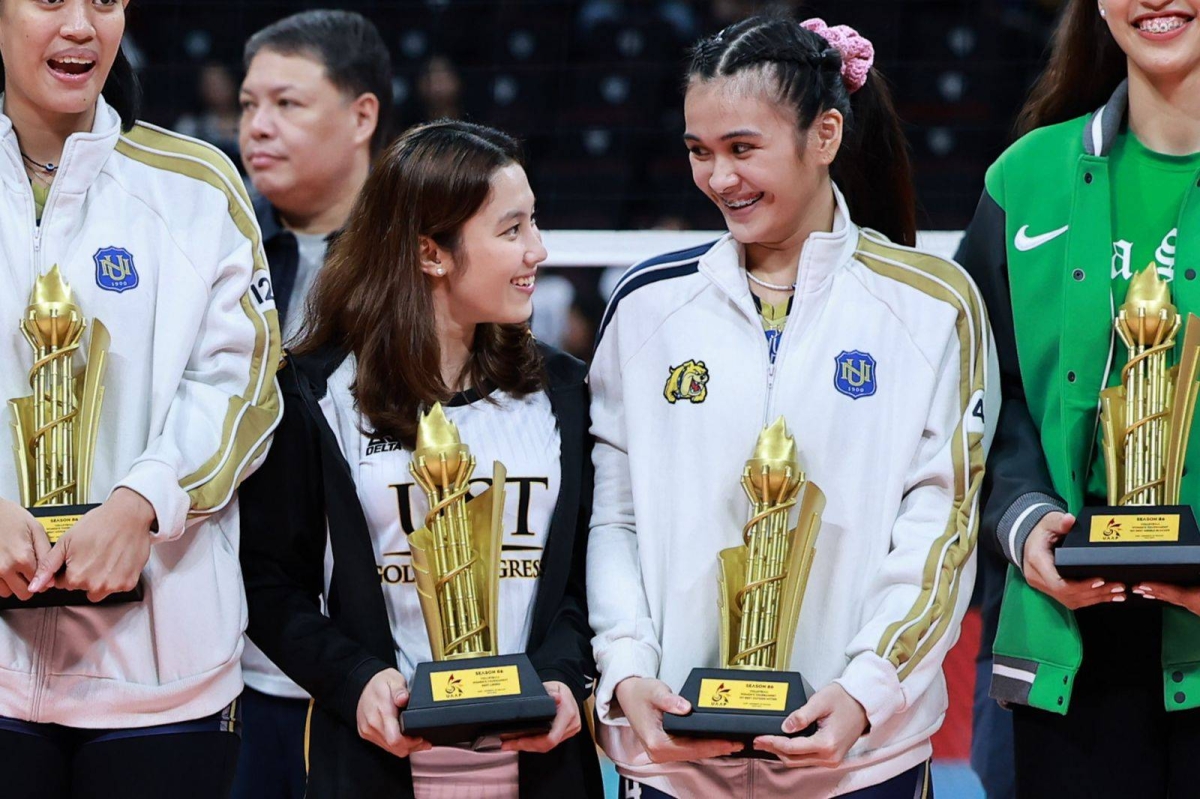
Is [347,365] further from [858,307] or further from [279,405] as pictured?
[858,307]

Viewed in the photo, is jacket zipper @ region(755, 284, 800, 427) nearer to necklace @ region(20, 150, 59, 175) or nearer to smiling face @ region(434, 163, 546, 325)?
smiling face @ region(434, 163, 546, 325)

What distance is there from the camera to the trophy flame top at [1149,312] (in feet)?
8.05

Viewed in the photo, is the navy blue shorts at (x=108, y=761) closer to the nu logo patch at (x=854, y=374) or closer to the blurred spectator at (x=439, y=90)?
the nu logo patch at (x=854, y=374)

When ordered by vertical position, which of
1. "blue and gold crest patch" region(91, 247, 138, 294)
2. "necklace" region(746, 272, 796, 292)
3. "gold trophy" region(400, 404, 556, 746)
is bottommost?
"gold trophy" region(400, 404, 556, 746)

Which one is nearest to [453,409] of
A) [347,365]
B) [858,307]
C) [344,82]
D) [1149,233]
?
[347,365]

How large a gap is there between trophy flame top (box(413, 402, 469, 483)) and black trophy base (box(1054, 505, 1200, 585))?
3.13 feet

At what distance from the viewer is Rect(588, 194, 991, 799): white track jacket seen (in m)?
2.56

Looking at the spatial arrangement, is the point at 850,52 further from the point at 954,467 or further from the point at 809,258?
the point at 954,467

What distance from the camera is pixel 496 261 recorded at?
2.84 meters

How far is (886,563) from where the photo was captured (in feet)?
8.50

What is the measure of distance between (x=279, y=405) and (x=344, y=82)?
1636 mm

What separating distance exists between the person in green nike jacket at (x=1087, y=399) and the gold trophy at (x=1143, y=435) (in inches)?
2.1

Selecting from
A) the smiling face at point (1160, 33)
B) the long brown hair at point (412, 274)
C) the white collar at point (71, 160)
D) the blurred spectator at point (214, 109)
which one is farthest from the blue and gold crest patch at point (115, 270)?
the blurred spectator at point (214, 109)

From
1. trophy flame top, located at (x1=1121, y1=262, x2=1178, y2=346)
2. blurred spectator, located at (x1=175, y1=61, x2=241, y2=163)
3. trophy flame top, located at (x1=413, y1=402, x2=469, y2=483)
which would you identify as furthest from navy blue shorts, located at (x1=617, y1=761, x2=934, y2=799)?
blurred spectator, located at (x1=175, y1=61, x2=241, y2=163)
